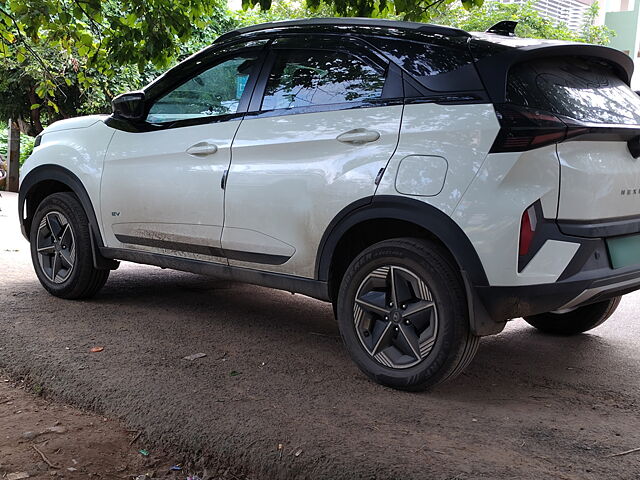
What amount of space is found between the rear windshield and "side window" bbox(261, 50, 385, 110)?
759 mm

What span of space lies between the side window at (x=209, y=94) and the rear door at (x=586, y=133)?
1805 millimetres

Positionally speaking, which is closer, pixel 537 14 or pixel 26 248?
pixel 26 248

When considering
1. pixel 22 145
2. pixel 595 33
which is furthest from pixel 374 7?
pixel 595 33

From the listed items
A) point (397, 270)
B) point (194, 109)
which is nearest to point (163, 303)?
point (194, 109)

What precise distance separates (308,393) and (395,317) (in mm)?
598

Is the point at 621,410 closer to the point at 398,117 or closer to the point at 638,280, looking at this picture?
the point at 638,280

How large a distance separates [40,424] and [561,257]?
8.57ft

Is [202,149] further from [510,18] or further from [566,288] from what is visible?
[510,18]

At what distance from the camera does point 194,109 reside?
16.0ft

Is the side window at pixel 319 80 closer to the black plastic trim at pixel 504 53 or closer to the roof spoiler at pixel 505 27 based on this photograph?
the black plastic trim at pixel 504 53

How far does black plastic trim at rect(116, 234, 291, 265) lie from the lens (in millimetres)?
4324

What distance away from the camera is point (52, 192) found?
19.4 feet

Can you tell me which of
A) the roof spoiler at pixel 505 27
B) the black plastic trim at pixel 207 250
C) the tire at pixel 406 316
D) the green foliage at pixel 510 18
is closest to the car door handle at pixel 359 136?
the tire at pixel 406 316

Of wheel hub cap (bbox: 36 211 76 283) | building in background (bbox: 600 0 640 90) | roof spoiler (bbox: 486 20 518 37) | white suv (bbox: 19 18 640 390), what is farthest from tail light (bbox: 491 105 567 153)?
building in background (bbox: 600 0 640 90)
